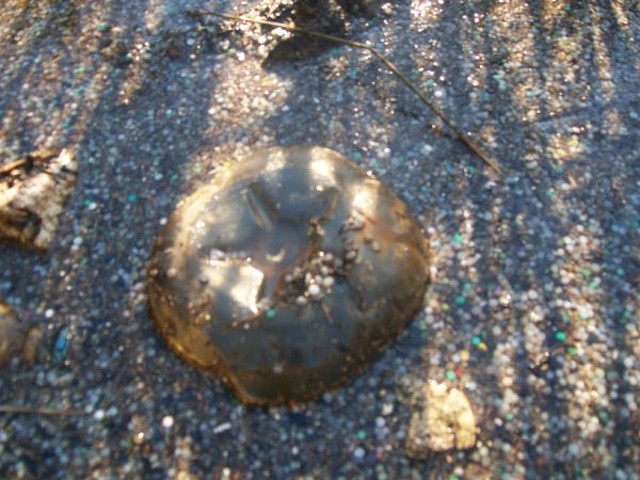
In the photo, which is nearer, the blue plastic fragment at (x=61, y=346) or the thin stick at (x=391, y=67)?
the blue plastic fragment at (x=61, y=346)

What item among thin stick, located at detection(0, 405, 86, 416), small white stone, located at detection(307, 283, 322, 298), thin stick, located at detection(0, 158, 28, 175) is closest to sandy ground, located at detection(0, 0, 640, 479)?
thin stick, located at detection(0, 405, 86, 416)

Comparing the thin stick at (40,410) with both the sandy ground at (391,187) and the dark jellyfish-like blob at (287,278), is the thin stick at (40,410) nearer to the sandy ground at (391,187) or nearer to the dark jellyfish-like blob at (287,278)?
the sandy ground at (391,187)

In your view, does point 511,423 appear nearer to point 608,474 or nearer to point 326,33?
point 608,474

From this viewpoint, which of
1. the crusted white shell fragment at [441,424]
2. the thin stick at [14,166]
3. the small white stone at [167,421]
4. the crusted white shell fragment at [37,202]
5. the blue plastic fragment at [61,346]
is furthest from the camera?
the thin stick at [14,166]

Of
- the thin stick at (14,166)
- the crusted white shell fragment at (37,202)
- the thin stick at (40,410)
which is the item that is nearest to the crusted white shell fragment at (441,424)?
the thin stick at (40,410)

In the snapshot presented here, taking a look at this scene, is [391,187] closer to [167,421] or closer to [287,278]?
[287,278]

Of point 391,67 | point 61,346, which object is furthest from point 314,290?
point 391,67
